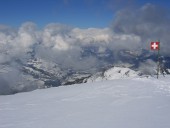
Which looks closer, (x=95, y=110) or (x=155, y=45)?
(x=95, y=110)

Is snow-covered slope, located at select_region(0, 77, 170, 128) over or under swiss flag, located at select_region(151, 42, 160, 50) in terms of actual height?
under

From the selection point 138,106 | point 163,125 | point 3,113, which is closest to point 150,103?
point 138,106

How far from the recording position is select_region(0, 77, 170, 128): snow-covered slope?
14.2 meters

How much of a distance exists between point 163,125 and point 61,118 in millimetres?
5697

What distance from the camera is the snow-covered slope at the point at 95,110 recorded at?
14.2 meters

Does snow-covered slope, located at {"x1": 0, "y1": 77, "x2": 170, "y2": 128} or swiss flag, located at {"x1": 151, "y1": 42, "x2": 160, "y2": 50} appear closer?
snow-covered slope, located at {"x1": 0, "y1": 77, "x2": 170, "y2": 128}

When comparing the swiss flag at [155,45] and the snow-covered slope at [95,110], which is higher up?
the swiss flag at [155,45]

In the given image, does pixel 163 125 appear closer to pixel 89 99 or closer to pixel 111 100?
pixel 111 100

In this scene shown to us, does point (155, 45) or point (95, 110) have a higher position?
point (155, 45)

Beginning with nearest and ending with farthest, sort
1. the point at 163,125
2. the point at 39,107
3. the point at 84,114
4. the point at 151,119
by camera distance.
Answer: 1. the point at 163,125
2. the point at 151,119
3. the point at 84,114
4. the point at 39,107

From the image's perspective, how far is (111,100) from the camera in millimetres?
20469

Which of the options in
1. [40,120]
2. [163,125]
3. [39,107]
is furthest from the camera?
[39,107]

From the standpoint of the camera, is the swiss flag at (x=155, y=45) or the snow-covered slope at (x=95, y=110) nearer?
the snow-covered slope at (x=95, y=110)

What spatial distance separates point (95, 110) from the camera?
1734 centimetres
